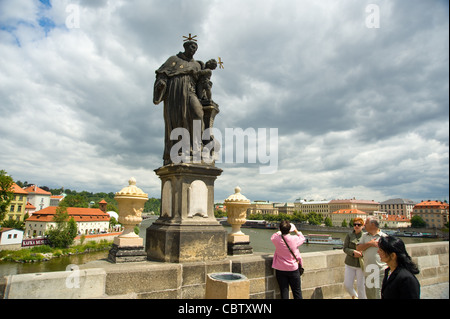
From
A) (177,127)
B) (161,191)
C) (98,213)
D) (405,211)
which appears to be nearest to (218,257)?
(161,191)

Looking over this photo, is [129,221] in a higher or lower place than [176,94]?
lower

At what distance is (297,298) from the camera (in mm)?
3688

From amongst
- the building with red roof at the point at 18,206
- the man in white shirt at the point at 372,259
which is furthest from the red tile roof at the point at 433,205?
the building with red roof at the point at 18,206

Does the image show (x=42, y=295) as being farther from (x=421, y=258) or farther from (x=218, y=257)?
(x=421, y=258)

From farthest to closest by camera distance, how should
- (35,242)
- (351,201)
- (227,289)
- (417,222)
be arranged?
(351,201) → (417,222) → (35,242) → (227,289)

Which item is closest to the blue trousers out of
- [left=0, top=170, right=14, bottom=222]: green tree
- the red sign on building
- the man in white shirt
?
the man in white shirt

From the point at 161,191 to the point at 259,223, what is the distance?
8320 centimetres

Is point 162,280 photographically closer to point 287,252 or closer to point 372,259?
point 287,252


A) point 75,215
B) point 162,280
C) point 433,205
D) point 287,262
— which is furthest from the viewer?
point 433,205

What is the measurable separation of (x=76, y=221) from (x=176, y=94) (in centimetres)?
5981

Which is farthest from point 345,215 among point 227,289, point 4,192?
point 227,289

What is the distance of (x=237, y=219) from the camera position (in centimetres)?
488

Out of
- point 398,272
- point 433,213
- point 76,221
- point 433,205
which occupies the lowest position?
point 76,221

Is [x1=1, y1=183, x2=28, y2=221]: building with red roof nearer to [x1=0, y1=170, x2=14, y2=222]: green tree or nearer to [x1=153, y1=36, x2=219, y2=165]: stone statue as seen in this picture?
[x1=0, y1=170, x2=14, y2=222]: green tree
